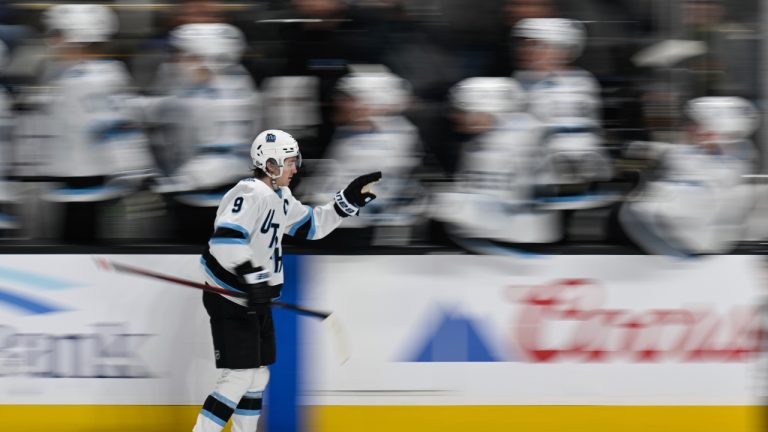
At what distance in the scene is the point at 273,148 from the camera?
14.5ft

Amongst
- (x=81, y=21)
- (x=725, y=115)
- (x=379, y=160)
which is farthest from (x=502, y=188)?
(x=81, y=21)

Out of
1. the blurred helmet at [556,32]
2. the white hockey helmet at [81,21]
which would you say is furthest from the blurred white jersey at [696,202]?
the white hockey helmet at [81,21]

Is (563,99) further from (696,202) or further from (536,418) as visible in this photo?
(536,418)

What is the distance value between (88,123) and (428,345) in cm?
173

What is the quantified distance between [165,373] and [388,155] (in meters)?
1.36

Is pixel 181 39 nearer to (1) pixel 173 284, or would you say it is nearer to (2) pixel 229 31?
(2) pixel 229 31

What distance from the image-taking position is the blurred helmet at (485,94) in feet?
15.0

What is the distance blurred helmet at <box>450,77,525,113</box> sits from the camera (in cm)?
458

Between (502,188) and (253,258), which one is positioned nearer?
(253,258)

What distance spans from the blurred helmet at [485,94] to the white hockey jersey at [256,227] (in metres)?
0.70

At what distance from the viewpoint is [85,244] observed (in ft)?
15.6

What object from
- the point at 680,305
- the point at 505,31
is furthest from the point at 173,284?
the point at 680,305

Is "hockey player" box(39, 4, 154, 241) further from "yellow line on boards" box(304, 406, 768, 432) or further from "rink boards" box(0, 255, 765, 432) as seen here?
"yellow line on boards" box(304, 406, 768, 432)

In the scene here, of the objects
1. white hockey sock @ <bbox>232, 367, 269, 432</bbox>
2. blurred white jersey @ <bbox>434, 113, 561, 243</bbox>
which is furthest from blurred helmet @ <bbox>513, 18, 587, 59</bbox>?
white hockey sock @ <bbox>232, 367, 269, 432</bbox>
